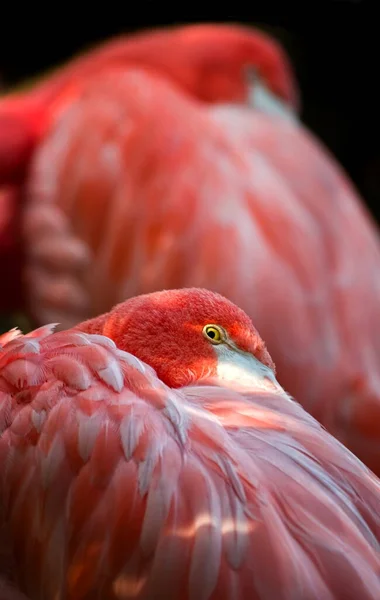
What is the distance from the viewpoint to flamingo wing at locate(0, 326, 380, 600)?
0.76 metres

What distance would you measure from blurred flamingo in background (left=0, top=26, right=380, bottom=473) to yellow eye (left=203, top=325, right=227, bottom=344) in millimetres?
909

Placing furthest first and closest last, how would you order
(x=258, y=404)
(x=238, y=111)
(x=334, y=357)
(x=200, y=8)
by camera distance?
(x=200, y=8) < (x=238, y=111) < (x=334, y=357) < (x=258, y=404)

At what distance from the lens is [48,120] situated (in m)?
2.36

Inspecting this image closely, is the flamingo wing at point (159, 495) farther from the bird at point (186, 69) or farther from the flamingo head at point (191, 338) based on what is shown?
the bird at point (186, 69)

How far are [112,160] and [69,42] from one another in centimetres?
217

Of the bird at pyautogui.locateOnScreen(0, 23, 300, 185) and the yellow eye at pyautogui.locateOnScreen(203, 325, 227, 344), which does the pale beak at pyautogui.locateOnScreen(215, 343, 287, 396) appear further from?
the bird at pyautogui.locateOnScreen(0, 23, 300, 185)

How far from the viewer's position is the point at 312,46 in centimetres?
420

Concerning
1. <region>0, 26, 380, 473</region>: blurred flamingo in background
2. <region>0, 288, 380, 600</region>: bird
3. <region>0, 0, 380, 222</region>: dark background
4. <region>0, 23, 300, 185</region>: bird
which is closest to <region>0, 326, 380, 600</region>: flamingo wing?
<region>0, 288, 380, 600</region>: bird

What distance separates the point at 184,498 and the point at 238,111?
65.9 inches

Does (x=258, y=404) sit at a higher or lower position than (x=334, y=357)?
higher

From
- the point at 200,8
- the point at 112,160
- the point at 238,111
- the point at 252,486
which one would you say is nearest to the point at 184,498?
the point at 252,486

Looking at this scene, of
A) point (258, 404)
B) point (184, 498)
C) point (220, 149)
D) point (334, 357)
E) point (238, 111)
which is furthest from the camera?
point (238, 111)

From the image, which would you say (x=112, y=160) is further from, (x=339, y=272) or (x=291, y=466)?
(x=291, y=466)

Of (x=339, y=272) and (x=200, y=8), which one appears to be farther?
A: (x=200, y=8)
